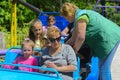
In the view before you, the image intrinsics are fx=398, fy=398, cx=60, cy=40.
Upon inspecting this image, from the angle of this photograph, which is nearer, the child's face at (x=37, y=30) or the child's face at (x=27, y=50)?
the child's face at (x=27, y=50)

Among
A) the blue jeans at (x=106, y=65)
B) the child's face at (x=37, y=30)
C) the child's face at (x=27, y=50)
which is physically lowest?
the blue jeans at (x=106, y=65)

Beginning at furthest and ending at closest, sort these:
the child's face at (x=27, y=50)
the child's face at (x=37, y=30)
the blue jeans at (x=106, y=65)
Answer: the child's face at (x=37, y=30) < the blue jeans at (x=106, y=65) < the child's face at (x=27, y=50)

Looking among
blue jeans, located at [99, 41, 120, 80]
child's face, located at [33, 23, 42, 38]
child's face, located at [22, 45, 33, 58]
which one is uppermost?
child's face, located at [33, 23, 42, 38]

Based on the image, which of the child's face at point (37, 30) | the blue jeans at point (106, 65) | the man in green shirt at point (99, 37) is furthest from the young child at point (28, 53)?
the blue jeans at point (106, 65)

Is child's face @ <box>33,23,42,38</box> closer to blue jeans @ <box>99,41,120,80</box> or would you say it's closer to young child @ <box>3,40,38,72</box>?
young child @ <box>3,40,38,72</box>

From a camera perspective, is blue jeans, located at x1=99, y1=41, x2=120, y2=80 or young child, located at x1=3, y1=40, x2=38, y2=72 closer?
young child, located at x1=3, y1=40, x2=38, y2=72

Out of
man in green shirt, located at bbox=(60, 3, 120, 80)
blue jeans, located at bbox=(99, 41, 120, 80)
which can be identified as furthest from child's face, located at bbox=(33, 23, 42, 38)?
blue jeans, located at bbox=(99, 41, 120, 80)

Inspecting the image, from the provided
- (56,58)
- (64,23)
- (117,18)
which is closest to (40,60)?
(56,58)

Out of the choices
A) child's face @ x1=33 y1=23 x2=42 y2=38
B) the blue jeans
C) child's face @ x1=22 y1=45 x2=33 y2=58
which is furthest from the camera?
child's face @ x1=33 y1=23 x2=42 y2=38

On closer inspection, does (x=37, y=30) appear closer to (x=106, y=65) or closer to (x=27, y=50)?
(x=27, y=50)

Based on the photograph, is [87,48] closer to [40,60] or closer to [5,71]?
[40,60]

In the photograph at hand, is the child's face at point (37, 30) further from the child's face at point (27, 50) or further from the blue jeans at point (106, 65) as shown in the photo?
the blue jeans at point (106, 65)

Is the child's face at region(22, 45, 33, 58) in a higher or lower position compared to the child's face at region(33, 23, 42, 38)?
lower

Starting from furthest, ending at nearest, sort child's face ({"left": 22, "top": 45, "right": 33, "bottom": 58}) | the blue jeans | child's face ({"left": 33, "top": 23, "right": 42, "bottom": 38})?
child's face ({"left": 33, "top": 23, "right": 42, "bottom": 38}) < the blue jeans < child's face ({"left": 22, "top": 45, "right": 33, "bottom": 58})
